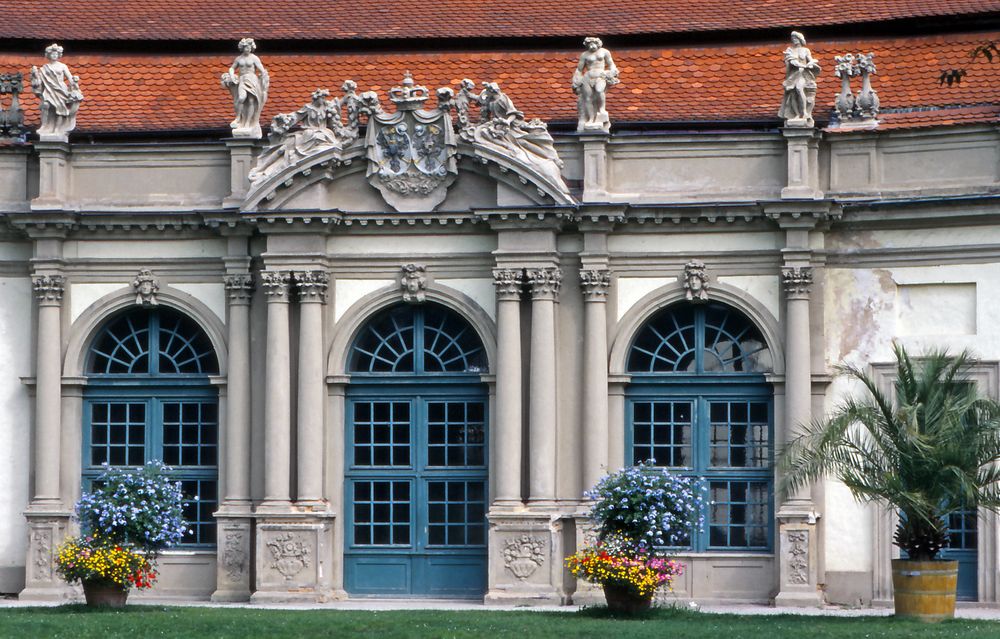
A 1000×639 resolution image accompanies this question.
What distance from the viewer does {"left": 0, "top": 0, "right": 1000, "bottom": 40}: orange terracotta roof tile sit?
113 ft

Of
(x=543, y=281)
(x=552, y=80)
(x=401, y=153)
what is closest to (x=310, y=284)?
(x=401, y=153)

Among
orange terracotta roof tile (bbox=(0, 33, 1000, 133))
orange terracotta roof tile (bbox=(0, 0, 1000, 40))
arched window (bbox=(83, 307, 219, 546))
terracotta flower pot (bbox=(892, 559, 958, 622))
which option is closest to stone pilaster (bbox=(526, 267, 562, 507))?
orange terracotta roof tile (bbox=(0, 33, 1000, 133))

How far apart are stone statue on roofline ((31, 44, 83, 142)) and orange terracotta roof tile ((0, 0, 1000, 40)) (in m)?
2.28

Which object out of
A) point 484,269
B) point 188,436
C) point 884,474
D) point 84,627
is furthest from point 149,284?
point 884,474

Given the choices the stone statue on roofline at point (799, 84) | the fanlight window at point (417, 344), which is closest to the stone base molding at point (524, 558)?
the fanlight window at point (417, 344)

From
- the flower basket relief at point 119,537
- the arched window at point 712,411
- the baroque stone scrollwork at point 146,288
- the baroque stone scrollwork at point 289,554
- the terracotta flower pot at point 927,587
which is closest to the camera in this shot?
the terracotta flower pot at point 927,587

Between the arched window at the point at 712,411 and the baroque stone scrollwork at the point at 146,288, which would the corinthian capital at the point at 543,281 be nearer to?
the arched window at the point at 712,411

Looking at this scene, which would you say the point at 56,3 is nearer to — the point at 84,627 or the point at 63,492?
the point at 63,492

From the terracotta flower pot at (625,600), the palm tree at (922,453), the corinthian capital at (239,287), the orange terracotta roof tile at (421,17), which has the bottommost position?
the terracotta flower pot at (625,600)

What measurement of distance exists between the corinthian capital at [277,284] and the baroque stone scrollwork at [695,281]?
6.18 metres

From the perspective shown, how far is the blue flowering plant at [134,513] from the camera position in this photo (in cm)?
2872

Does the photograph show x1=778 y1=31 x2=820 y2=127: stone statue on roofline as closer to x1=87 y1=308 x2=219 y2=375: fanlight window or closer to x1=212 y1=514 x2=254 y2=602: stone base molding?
x1=87 y1=308 x2=219 y2=375: fanlight window

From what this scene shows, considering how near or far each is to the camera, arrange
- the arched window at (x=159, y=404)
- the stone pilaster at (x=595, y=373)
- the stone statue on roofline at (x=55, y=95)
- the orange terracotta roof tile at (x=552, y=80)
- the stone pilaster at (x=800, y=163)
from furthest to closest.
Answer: the arched window at (x=159, y=404) < the stone statue on roofline at (x=55, y=95) < the orange terracotta roof tile at (x=552, y=80) < the stone pilaster at (x=595, y=373) < the stone pilaster at (x=800, y=163)

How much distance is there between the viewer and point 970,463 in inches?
1044
